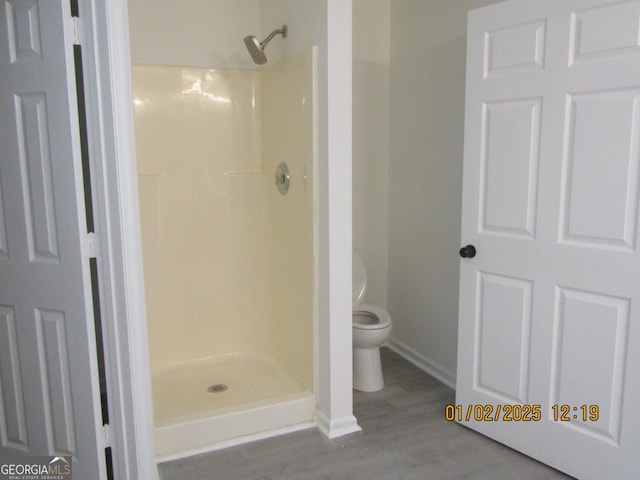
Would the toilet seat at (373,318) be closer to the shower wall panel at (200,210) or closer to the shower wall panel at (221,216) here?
the shower wall panel at (221,216)

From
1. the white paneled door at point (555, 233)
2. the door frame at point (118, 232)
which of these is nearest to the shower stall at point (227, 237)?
the door frame at point (118, 232)

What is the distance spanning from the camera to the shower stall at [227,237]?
107 inches

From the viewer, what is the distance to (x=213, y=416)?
2449 millimetres

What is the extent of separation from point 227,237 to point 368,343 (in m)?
1.05

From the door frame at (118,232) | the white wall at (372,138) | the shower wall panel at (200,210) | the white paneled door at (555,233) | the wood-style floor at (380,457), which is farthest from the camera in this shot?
the white wall at (372,138)

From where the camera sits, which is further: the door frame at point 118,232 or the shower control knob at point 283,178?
the shower control knob at point 283,178

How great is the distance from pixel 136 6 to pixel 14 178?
4.54 feet

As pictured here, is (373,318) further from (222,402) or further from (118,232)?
(118,232)

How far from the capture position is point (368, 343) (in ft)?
9.65

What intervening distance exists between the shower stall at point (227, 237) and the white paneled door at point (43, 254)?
63cm

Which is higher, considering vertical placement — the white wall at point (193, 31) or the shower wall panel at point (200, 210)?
the white wall at point (193, 31)

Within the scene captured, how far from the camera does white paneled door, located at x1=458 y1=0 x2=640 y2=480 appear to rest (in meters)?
1.92

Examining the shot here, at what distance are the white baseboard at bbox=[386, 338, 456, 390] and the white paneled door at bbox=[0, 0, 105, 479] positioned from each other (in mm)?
1901

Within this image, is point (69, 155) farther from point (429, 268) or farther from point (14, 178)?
point (429, 268)
